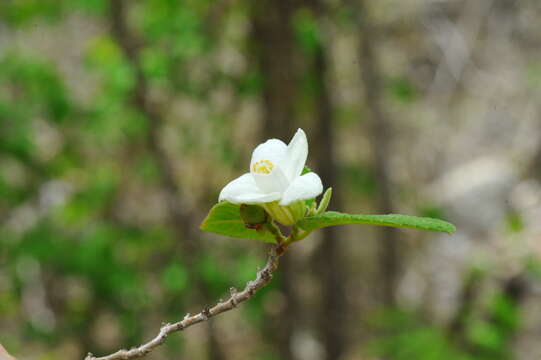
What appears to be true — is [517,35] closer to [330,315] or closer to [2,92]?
[330,315]

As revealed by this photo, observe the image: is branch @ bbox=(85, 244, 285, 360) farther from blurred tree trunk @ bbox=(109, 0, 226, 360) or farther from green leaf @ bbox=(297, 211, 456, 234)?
blurred tree trunk @ bbox=(109, 0, 226, 360)

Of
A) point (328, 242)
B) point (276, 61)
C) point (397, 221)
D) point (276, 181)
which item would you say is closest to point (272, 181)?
point (276, 181)

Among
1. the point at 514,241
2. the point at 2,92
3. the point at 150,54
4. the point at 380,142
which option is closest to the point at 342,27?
the point at 380,142

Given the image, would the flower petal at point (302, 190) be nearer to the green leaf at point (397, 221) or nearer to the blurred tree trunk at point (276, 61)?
the green leaf at point (397, 221)

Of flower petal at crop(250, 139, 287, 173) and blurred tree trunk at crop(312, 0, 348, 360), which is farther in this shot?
blurred tree trunk at crop(312, 0, 348, 360)

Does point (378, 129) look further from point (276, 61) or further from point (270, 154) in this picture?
point (270, 154)

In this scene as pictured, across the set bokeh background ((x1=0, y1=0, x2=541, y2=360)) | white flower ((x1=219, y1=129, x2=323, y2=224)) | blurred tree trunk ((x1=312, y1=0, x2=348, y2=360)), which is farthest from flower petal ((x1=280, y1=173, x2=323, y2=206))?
blurred tree trunk ((x1=312, y1=0, x2=348, y2=360))

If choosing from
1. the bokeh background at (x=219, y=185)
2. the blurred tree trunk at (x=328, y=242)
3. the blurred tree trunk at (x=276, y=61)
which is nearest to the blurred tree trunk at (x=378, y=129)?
the bokeh background at (x=219, y=185)
